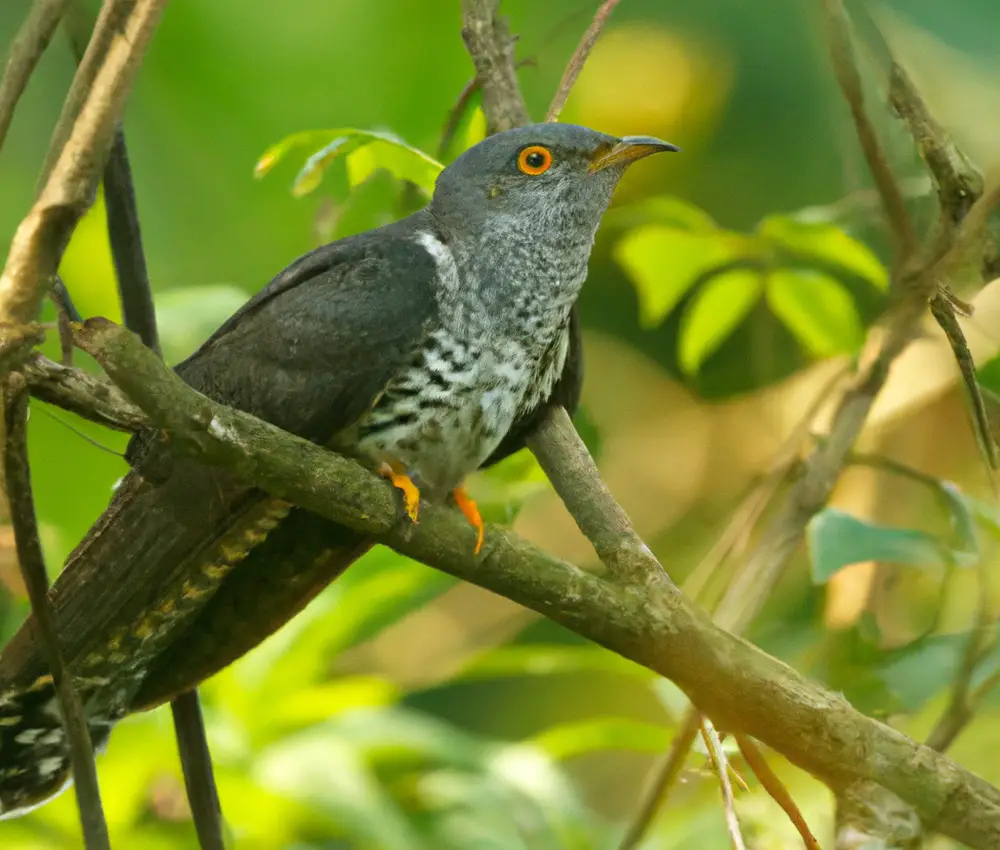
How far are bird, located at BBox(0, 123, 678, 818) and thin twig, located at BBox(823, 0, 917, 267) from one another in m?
0.58

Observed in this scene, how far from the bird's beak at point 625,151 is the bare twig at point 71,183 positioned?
4.50ft

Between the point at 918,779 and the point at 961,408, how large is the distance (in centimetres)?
253

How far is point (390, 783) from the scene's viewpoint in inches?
147

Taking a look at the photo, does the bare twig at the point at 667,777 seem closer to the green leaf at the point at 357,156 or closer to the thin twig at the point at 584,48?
the green leaf at the point at 357,156

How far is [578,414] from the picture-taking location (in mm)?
2699

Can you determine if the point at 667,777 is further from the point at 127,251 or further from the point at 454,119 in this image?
the point at 454,119

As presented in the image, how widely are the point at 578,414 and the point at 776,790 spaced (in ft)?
3.69

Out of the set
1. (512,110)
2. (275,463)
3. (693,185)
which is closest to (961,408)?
(693,185)

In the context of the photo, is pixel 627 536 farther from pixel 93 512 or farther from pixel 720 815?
pixel 93 512

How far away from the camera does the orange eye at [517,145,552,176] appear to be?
2.36 m

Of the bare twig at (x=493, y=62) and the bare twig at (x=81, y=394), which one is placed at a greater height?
the bare twig at (x=493, y=62)

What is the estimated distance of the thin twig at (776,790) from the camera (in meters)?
1.72


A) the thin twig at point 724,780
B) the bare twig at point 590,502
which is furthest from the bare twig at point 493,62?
the thin twig at point 724,780

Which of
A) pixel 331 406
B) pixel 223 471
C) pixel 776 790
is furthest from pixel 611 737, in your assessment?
pixel 223 471
